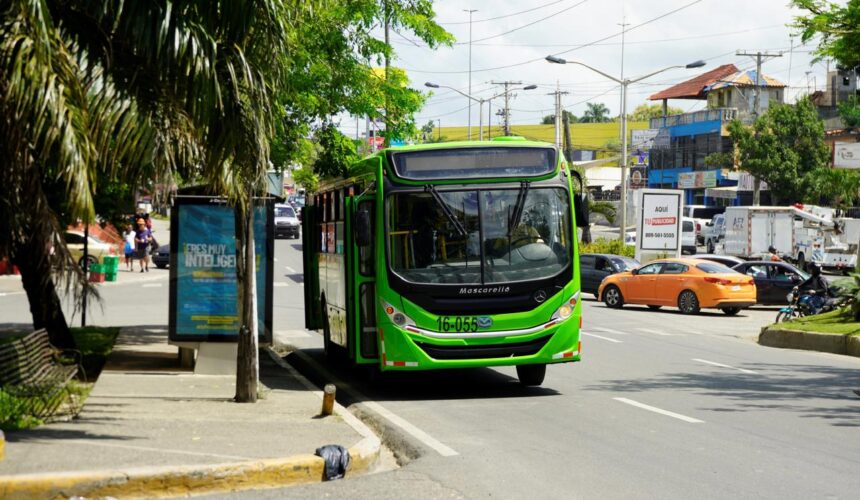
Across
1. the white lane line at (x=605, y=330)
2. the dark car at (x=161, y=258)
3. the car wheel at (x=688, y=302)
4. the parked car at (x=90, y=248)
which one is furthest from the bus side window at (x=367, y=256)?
the dark car at (x=161, y=258)

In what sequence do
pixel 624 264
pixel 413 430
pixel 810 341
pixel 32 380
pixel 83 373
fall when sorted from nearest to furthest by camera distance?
1. pixel 32 380
2. pixel 413 430
3. pixel 83 373
4. pixel 810 341
5. pixel 624 264

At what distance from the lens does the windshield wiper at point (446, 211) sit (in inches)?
552

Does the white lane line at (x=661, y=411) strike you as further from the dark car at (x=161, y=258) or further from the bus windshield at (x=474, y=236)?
the dark car at (x=161, y=258)

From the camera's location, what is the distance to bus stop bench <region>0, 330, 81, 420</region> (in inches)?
423

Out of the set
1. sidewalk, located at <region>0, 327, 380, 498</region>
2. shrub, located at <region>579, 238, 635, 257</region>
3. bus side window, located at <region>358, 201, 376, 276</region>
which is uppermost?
bus side window, located at <region>358, 201, 376, 276</region>

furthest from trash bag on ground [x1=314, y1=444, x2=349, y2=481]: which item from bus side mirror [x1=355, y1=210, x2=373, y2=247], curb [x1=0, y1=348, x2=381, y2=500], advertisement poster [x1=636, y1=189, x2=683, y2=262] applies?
advertisement poster [x1=636, y1=189, x2=683, y2=262]

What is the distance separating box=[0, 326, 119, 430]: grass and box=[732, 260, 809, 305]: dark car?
18602mm

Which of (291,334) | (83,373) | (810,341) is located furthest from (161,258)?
(83,373)

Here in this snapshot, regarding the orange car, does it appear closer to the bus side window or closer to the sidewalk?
the bus side window

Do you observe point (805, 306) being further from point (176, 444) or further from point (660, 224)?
point (176, 444)

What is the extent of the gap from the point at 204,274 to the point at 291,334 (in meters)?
8.48

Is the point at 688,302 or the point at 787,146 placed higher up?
the point at 787,146

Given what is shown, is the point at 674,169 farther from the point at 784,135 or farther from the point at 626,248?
the point at 626,248

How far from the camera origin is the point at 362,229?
13.8 meters
